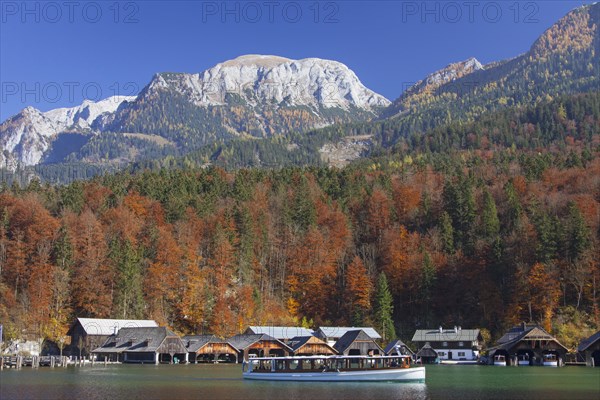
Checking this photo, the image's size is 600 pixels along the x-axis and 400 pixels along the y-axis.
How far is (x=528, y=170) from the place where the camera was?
447ft

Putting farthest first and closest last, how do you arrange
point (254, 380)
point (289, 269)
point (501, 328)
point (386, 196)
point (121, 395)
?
point (386, 196) → point (289, 269) → point (501, 328) → point (254, 380) → point (121, 395)

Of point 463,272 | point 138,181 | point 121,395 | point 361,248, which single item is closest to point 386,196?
point 361,248

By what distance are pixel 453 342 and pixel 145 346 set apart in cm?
4833

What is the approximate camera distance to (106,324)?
9700cm

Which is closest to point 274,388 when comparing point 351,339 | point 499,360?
point 351,339

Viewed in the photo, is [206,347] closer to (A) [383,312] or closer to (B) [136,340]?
(B) [136,340]

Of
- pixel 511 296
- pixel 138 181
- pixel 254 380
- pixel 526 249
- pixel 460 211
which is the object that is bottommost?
pixel 254 380

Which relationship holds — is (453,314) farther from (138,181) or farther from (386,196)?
(138,181)

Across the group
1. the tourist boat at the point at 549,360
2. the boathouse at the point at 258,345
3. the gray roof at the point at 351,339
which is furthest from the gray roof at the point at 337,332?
the tourist boat at the point at 549,360

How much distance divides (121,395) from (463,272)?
7920cm

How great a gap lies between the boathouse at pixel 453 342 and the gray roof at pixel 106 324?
145 feet

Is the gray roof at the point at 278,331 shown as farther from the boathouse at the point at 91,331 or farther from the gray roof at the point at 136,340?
the boathouse at the point at 91,331

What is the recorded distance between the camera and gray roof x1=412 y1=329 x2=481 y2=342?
9988cm

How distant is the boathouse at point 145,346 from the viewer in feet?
296
